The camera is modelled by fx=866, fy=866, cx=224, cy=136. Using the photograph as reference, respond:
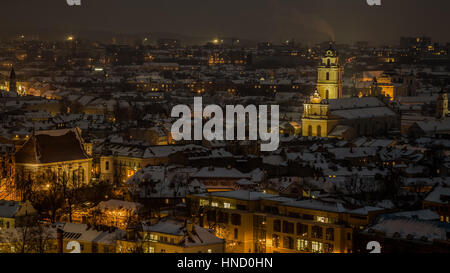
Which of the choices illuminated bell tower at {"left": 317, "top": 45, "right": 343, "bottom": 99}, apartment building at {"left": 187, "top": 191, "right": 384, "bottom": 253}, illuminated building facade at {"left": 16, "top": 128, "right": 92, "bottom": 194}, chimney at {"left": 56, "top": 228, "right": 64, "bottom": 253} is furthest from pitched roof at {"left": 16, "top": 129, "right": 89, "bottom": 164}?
illuminated bell tower at {"left": 317, "top": 45, "right": 343, "bottom": 99}

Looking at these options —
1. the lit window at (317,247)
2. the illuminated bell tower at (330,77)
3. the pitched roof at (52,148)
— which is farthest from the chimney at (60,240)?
the illuminated bell tower at (330,77)

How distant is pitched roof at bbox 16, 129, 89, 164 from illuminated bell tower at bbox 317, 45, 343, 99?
16.3m

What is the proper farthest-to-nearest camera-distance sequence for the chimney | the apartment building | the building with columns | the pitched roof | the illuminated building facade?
the building with columns < the pitched roof < the illuminated building facade < the apartment building < the chimney

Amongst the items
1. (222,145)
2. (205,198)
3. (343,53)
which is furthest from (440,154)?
(343,53)

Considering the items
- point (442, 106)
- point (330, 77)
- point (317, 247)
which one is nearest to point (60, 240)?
point (317, 247)

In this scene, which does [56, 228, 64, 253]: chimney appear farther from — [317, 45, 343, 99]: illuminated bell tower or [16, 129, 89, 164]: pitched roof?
[317, 45, 343, 99]: illuminated bell tower

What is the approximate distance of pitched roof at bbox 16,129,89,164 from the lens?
22.5 meters

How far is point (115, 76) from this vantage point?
227 ft

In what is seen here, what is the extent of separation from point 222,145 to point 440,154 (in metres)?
Answer: 6.56

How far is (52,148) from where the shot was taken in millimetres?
23031

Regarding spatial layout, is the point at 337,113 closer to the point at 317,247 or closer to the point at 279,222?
the point at 279,222

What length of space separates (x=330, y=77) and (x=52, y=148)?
1759 centimetres
